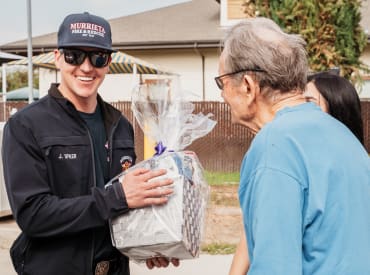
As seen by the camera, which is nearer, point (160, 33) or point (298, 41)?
point (298, 41)

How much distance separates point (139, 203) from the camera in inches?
93.2

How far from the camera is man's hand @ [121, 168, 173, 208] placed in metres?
2.34

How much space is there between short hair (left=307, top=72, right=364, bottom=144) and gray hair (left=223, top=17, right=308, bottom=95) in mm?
1377

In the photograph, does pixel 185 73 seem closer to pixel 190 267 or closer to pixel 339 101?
pixel 190 267

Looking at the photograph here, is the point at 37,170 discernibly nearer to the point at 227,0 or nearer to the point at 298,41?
the point at 298,41

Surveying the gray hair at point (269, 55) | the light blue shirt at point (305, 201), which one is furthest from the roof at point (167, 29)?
the light blue shirt at point (305, 201)

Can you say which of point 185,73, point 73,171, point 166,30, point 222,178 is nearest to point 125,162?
point 73,171

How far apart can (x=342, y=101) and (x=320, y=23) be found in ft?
27.2

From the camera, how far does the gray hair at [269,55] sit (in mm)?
1895

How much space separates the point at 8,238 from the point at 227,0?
12272 millimetres

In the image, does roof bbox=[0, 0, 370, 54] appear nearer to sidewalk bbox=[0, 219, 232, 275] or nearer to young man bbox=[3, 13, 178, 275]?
sidewalk bbox=[0, 219, 232, 275]

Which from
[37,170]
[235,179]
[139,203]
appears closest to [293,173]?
[139,203]

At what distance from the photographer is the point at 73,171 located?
252 centimetres

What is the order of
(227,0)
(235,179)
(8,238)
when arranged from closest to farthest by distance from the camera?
(8,238)
(235,179)
(227,0)
